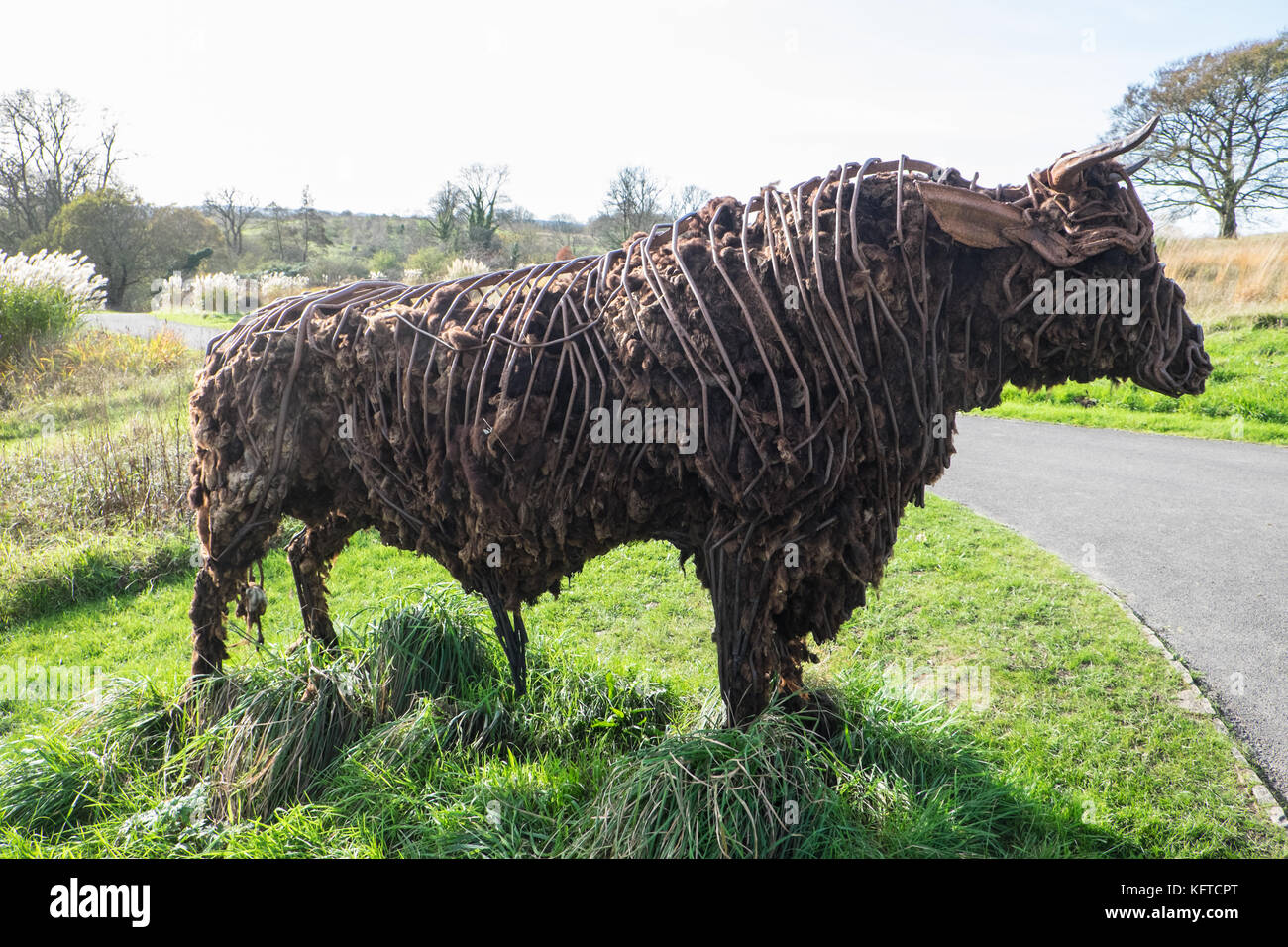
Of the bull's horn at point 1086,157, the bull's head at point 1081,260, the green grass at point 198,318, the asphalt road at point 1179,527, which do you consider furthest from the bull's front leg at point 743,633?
the green grass at point 198,318

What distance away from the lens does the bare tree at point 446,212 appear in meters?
31.1

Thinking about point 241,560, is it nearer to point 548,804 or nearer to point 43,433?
point 548,804

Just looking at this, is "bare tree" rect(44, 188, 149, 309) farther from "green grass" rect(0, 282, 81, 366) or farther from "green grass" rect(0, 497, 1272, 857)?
"green grass" rect(0, 497, 1272, 857)

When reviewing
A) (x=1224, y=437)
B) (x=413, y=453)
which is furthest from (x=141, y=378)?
(x=1224, y=437)

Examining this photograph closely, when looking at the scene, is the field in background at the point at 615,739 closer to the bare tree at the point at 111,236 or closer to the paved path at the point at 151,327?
the paved path at the point at 151,327

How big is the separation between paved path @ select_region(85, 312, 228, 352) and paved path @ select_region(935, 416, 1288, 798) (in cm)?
1490

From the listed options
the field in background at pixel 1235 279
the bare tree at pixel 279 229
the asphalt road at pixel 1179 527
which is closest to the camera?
the asphalt road at pixel 1179 527

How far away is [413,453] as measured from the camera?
2.80 m

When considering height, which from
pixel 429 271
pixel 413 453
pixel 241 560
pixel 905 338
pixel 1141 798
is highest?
pixel 429 271

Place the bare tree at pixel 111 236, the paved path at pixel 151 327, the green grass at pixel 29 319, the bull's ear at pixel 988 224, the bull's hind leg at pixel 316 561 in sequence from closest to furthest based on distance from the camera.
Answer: the bull's ear at pixel 988 224, the bull's hind leg at pixel 316 561, the green grass at pixel 29 319, the paved path at pixel 151 327, the bare tree at pixel 111 236

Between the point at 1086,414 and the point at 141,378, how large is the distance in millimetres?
14004

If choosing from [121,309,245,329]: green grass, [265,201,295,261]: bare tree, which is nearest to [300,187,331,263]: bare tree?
[265,201,295,261]: bare tree

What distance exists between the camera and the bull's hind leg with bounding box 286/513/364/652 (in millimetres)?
3531

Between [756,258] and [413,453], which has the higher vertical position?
[756,258]
